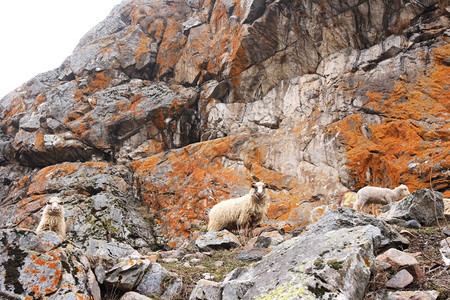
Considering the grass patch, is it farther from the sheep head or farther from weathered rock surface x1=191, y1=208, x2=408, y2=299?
the sheep head

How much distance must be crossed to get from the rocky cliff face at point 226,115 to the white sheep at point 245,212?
220cm

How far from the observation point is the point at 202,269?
561 centimetres

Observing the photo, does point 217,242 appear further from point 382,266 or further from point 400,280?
point 400,280

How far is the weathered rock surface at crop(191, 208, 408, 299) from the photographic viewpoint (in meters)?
3.09

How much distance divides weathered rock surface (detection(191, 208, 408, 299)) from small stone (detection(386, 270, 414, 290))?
0.82 feet

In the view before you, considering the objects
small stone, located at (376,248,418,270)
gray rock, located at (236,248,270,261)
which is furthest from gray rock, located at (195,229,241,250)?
small stone, located at (376,248,418,270)

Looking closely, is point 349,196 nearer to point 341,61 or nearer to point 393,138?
point 393,138

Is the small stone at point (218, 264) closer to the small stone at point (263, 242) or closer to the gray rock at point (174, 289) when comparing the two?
the small stone at point (263, 242)

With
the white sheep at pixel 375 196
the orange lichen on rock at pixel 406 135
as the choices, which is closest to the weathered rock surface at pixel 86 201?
the white sheep at pixel 375 196

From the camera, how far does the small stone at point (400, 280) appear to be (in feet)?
11.2

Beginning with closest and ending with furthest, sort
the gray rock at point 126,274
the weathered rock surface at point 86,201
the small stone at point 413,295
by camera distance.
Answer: the small stone at point 413,295 < the gray rock at point 126,274 < the weathered rock surface at point 86,201

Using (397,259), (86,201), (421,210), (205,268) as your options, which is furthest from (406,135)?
(86,201)

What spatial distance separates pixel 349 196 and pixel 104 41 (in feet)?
73.0

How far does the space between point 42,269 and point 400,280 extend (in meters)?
3.98
